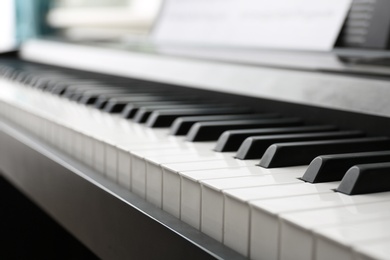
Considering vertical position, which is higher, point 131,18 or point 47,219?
point 131,18

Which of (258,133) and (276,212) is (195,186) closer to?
(276,212)

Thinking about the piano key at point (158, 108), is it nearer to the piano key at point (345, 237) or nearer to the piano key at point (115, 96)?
the piano key at point (115, 96)

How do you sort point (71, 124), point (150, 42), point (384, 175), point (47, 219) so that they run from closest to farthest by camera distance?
point (384, 175) → point (71, 124) → point (150, 42) → point (47, 219)

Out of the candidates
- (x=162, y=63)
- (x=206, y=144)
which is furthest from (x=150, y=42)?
(x=206, y=144)

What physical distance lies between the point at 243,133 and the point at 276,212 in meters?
0.34

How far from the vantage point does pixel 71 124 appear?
1079mm

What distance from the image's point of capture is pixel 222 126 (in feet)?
3.16

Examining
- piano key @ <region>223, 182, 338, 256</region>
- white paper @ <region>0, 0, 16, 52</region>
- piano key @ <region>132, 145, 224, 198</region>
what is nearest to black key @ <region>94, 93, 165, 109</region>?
piano key @ <region>132, 145, 224, 198</region>

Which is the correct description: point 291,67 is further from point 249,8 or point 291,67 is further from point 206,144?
point 249,8

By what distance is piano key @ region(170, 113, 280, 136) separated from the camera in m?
0.99

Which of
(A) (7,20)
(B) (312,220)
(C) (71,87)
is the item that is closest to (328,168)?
(B) (312,220)

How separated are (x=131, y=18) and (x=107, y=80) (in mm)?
2063

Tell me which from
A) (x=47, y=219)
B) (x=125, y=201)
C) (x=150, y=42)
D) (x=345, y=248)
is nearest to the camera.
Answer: (x=345, y=248)

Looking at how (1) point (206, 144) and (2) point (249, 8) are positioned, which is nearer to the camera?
(1) point (206, 144)
